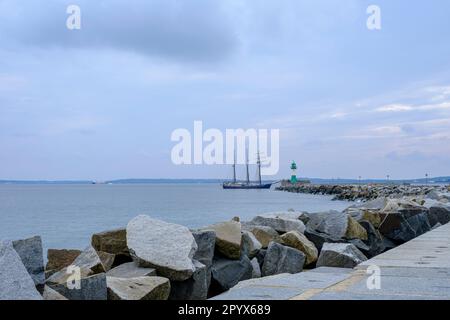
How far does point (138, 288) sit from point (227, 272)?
8.42 feet

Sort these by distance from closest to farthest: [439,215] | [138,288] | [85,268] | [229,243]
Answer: [138,288], [85,268], [229,243], [439,215]

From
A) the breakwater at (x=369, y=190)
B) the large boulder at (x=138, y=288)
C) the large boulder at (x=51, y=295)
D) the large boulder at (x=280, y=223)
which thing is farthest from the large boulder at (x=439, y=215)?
the breakwater at (x=369, y=190)

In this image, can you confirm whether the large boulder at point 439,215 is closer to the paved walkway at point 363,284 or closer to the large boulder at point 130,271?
the paved walkway at point 363,284

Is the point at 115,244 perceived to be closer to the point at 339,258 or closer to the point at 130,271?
the point at 130,271

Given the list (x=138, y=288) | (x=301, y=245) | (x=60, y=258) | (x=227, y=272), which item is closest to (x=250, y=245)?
(x=301, y=245)

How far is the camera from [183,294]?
7.20m

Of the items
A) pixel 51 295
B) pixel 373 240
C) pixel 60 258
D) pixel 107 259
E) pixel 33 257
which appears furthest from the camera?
pixel 373 240

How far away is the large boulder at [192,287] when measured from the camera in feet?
23.6

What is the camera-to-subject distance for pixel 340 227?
11.5m

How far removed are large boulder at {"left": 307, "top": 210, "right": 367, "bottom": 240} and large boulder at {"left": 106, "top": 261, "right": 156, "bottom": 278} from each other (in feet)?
17.2

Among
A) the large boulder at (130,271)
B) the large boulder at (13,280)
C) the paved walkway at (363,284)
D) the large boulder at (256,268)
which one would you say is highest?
the large boulder at (13,280)

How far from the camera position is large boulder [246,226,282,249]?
35.3ft

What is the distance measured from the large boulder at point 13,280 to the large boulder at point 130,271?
222 cm
